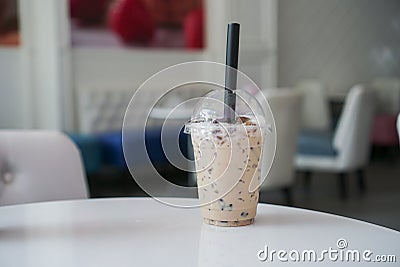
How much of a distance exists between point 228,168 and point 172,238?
0.14 meters

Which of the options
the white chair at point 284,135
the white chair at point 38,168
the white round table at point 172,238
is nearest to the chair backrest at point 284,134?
the white chair at point 284,135

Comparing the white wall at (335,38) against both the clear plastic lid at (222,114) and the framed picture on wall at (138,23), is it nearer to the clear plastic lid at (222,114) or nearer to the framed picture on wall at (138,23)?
the framed picture on wall at (138,23)

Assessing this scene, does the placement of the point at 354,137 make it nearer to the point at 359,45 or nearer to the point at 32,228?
the point at 359,45

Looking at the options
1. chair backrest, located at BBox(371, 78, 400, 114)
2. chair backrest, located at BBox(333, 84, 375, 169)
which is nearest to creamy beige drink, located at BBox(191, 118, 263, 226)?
chair backrest, located at BBox(333, 84, 375, 169)

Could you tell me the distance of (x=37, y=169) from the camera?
1.25 meters

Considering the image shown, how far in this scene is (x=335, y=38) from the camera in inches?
247

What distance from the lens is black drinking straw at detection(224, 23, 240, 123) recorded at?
2.85 feet

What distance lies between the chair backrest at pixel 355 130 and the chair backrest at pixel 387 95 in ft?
7.85

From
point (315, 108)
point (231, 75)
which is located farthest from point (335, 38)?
point (231, 75)

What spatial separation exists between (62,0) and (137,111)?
3.76 ft

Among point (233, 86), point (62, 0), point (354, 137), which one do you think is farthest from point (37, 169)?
point (62, 0)

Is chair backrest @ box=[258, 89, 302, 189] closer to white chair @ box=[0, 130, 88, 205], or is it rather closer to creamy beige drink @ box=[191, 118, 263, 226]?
white chair @ box=[0, 130, 88, 205]

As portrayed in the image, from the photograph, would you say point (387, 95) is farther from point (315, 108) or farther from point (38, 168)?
point (38, 168)

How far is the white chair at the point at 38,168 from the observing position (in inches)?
48.4
